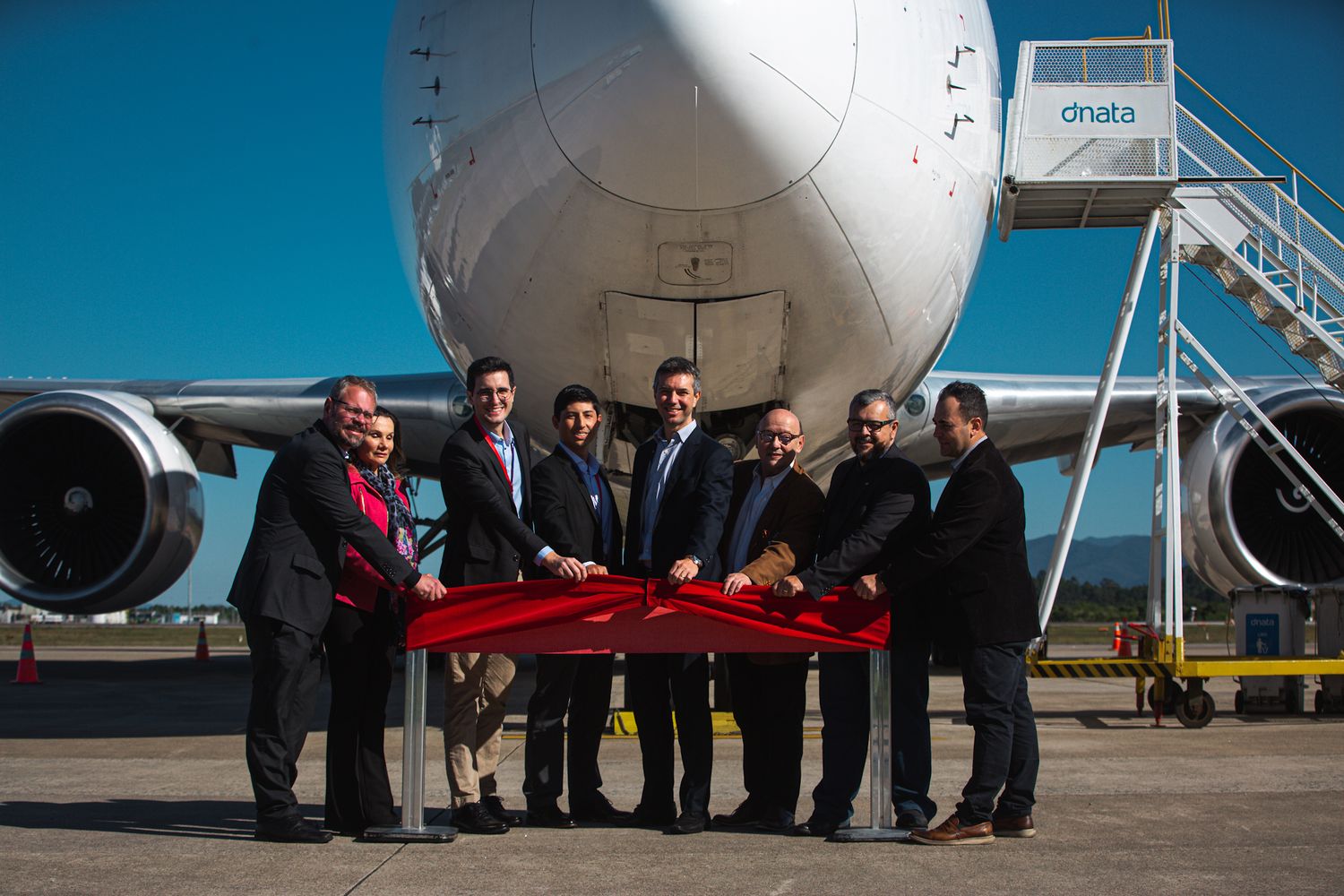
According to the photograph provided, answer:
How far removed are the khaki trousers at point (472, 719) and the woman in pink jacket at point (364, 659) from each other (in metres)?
0.22

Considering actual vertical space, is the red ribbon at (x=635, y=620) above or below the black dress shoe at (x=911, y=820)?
above

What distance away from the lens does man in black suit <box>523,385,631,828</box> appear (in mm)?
3961

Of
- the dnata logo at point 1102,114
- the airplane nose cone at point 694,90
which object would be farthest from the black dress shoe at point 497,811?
the dnata logo at point 1102,114

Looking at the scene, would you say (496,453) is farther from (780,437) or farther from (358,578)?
(780,437)

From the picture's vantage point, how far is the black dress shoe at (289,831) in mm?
3570

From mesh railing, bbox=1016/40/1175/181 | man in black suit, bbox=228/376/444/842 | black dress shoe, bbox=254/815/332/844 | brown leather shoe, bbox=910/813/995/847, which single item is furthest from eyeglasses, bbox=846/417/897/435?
mesh railing, bbox=1016/40/1175/181

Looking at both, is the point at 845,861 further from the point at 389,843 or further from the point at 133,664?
the point at 133,664

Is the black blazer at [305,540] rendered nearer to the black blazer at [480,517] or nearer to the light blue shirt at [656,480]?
the black blazer at [480,517]

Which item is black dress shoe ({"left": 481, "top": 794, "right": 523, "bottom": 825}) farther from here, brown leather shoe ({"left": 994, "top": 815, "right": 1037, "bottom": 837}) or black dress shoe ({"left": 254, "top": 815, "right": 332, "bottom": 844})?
brown leather shoe ({"left": 994, "top": 815, "right": 1037, "bottom": 837})

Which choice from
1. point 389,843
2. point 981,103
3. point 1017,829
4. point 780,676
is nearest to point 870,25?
point 981,103

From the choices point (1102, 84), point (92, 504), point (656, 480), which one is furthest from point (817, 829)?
point (92, 504)

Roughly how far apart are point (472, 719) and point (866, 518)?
1.50m

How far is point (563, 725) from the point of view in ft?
13.2

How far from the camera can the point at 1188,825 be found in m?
3.80
